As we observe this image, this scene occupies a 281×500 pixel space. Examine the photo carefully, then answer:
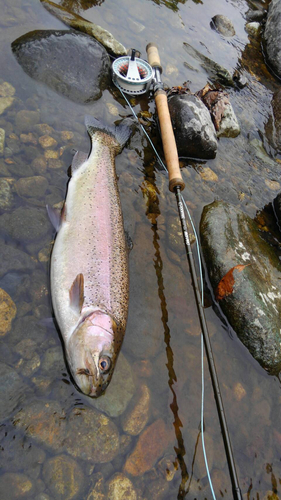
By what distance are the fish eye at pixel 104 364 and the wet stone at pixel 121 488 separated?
2.89 feet

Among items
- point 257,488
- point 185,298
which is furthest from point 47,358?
point 257,488

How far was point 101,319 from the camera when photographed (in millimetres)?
3115

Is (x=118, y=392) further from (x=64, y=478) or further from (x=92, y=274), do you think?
(x=92, y=274)

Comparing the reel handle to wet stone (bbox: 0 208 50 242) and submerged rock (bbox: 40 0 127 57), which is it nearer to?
submerged rock (bbox: 40 0 127 57)

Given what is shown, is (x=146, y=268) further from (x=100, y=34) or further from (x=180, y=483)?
(x=100, y=34)

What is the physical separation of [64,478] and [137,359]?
47.3 inches

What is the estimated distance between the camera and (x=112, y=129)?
190 inches

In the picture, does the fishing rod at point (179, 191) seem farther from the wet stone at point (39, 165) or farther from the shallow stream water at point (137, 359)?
the wet stone at point (39, 165)

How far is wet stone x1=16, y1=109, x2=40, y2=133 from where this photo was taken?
14.5 ft

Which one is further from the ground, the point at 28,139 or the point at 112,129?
the point at 112,129

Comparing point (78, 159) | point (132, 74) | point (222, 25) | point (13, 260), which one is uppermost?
point (222, 25)

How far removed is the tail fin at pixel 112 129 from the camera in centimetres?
466

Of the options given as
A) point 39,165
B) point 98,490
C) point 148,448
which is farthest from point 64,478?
point 39,165

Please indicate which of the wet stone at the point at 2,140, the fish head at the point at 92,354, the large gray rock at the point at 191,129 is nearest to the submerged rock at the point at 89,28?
the large gray rock at the point at 191,129
